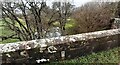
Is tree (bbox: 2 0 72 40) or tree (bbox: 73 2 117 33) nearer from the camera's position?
tree (bbox: 73 2 117 33)

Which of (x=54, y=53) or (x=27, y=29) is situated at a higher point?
(x=54, y=53)

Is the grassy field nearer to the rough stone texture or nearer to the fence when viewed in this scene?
the fence

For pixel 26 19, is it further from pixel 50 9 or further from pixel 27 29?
pixel 50 9

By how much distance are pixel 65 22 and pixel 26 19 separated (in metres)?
3.62

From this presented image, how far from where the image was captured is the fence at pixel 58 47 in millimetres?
3211

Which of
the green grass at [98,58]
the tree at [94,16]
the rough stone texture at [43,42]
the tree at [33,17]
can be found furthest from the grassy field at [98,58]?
the tree at [33,17]

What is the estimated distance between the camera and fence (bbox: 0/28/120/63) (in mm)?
3211

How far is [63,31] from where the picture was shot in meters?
14.4

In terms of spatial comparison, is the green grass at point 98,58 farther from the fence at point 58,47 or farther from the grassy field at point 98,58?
the fence at point 58,47

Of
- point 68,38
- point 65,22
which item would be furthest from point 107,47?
point 65,22

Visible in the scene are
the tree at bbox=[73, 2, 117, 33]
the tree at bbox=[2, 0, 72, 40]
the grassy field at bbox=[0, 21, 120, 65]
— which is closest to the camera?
the grassy field at bbox=[0, 21, 120, 65]

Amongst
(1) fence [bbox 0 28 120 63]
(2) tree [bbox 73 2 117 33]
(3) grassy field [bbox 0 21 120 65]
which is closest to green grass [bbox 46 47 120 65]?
(3) grassy field [bbox 0 21 120 65]

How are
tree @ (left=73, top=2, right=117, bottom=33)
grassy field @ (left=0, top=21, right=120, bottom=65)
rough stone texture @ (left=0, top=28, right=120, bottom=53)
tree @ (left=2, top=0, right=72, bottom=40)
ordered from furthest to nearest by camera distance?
tree @ (left=2, top=0, right=72, bottom=40) → tree @ (left=73, top=2, right=117, bottom=33) → grassy field @ (left=0, top=21, right=120, bottom=65) → rough stone texture @ (left=0, top=28, right=120, bottom=53)

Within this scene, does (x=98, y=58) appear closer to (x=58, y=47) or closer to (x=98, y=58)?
(x=98, y=58)
